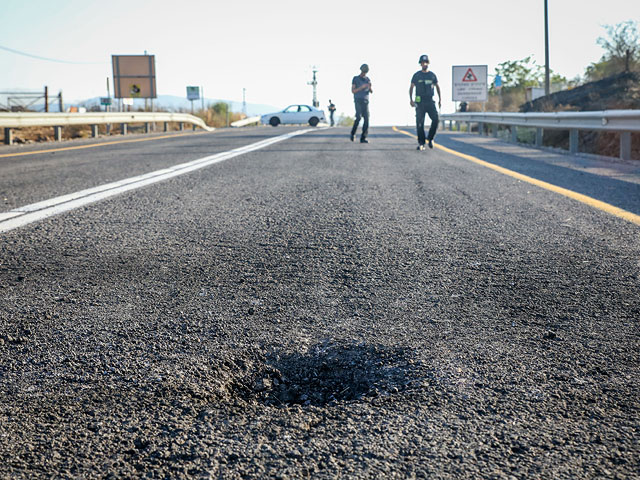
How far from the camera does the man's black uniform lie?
12.1 metres

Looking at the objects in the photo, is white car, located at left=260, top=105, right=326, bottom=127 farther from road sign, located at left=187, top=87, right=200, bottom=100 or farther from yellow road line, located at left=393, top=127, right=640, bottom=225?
road sign, located at left=187, top=87, right=200, bottom=100

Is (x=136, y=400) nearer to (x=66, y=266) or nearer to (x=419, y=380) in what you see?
(x=419, y=380)

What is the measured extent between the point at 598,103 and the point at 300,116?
25.3 meters

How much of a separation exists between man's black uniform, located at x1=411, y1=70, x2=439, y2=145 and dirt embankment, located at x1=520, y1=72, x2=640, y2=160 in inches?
189

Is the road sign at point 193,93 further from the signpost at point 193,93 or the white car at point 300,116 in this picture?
the white car at point 300,116

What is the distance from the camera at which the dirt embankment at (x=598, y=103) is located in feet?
50.9

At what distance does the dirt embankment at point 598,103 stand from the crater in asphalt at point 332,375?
1340 centimetres

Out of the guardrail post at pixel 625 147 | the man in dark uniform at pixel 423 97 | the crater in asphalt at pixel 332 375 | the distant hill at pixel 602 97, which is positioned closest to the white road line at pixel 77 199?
the crater in asphalt at pixel 332 375

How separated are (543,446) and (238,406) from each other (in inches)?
30.6

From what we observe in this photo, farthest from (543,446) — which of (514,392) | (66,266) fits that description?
(66,266)

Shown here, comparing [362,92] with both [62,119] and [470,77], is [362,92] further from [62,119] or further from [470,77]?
[470,77]

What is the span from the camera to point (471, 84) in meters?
33.9

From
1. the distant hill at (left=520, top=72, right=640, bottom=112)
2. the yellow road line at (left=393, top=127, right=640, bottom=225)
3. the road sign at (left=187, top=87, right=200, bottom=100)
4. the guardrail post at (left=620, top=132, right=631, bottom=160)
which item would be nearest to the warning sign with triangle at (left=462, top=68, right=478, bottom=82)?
the distant hill at (left=520, top=72, right=640, bottom=112)

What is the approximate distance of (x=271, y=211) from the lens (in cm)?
481
